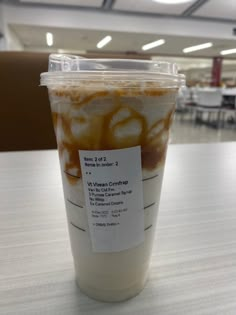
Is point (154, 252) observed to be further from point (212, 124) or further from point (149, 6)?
point (149, 6)

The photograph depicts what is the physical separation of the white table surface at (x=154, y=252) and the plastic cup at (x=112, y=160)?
0.02m

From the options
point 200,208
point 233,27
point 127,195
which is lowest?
point 200,208

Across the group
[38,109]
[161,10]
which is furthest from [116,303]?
[161,10]

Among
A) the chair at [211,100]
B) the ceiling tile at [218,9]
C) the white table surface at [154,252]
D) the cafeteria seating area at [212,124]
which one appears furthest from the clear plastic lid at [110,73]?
the ceiling tile at [218,9]

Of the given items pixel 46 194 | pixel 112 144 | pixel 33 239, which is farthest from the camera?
pixel 46 194

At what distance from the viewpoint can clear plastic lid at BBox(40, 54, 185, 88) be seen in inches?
7.5

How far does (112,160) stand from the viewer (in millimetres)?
191

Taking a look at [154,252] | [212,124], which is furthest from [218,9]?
[154,252]

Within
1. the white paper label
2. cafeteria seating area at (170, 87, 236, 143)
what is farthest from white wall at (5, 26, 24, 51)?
the white paper label

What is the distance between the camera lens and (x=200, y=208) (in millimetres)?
406

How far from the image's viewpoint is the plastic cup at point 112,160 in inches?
7.5

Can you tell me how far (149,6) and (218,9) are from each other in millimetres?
1423

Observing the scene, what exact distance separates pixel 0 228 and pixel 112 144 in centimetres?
24

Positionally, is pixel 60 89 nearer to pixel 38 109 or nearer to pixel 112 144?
pixel 112 144
